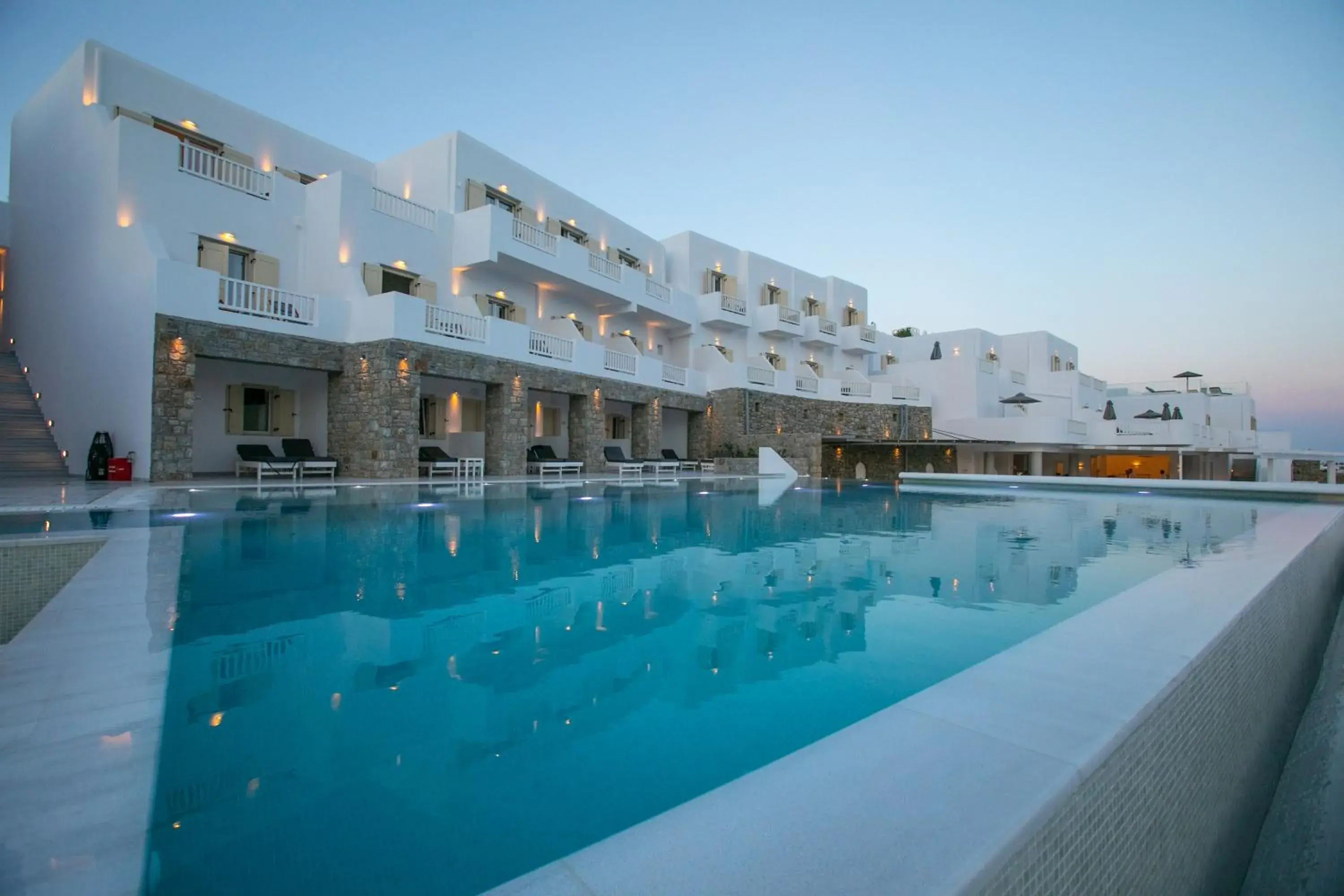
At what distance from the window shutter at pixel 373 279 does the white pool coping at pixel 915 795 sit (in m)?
16.7

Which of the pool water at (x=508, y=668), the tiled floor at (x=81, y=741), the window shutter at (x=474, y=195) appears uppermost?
the window shutter at (x=474, y=195)

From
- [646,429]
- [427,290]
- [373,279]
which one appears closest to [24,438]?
[373,279]

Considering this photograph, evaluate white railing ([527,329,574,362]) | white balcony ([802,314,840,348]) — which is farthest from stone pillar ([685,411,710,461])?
white balcony ([802,314,840,348])

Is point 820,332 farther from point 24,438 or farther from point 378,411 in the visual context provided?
point 24,438

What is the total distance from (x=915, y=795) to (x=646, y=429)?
68.5ft

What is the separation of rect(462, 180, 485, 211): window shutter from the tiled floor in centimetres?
1725

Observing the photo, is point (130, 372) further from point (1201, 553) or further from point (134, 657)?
point (1201, 553)

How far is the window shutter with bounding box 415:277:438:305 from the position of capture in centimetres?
1738

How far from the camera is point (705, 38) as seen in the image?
74.6 ft

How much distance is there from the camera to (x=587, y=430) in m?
19.9

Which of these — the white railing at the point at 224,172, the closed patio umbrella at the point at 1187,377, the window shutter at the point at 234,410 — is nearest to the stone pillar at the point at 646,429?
the window shutter at the point at 234,410

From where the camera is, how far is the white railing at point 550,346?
18.1m

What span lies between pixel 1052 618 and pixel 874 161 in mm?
32971

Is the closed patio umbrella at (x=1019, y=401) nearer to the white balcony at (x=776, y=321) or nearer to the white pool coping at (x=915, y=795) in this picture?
the white balcony at (x=776, y=321)
